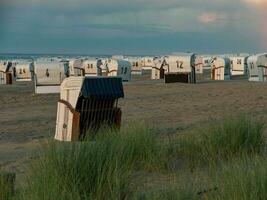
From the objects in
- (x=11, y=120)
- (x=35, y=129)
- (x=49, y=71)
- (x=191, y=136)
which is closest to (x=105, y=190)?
(x=191, y=136)

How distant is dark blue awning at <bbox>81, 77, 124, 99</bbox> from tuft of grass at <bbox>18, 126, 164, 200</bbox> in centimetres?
300

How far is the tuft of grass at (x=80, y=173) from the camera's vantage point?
4.91 metres

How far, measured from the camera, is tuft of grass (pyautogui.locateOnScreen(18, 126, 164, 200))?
16.1 ft

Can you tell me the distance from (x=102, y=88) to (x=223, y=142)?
2725 millimetres

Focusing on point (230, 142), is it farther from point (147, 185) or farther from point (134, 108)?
point (134, 108)

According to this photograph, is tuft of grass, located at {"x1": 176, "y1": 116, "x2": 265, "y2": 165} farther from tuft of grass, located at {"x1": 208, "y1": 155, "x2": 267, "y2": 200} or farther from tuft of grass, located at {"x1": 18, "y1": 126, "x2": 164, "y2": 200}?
tuft of grass, located at {"x1": 208, "y1": 155, "x2": 267, "y2": 200}

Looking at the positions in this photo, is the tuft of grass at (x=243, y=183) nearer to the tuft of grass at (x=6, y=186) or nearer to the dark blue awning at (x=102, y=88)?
the tuft of grass at (x=6, y=186)

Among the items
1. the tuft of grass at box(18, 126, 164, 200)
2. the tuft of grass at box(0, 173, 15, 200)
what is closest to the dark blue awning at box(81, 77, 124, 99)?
the tuft of grass at box(18, 126, 164, 200)

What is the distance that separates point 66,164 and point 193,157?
2730mm

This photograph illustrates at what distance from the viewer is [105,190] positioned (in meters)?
5.20

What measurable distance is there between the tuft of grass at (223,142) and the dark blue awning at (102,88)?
194 cm

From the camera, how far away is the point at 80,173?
5418 millimetres

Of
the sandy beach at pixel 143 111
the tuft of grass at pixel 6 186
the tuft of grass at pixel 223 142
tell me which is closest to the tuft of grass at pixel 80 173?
the tuft of grass at pixel 6 186

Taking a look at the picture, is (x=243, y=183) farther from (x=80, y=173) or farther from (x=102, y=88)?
(x=102, y=88)
